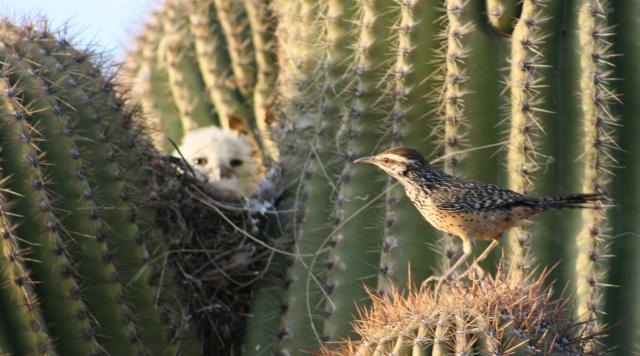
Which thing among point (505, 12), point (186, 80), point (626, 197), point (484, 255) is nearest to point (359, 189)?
point (484, 255)

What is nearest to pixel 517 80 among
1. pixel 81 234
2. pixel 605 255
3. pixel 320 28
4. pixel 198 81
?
pixel 605 255

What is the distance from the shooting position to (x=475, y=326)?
2.88 meters

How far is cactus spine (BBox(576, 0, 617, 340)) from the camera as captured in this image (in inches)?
149

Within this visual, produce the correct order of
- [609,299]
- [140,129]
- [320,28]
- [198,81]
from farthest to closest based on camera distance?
1. [198,81]
2. [320,28]
3. [140,129]
4. [609,299]

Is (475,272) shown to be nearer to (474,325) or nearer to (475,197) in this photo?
(475,197)

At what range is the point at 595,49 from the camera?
3.91m

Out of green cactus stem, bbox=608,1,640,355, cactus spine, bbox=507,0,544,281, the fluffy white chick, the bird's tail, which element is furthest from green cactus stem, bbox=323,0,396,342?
the fluffy white chick

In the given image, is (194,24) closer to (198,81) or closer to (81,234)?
(198,81)

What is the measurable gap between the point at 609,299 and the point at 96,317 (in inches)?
63.3

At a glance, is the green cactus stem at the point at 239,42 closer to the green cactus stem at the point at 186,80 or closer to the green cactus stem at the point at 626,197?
the green cactus stem at the point at 186,80

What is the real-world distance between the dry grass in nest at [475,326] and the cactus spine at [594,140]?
0.66 metres

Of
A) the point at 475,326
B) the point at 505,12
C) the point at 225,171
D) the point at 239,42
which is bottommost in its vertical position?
the point at 475,326

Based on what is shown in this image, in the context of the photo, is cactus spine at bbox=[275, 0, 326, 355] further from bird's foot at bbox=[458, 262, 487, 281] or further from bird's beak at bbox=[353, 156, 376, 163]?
bird's foot at bbox=[458, 262, 487, 281]

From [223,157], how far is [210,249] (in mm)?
978
